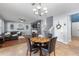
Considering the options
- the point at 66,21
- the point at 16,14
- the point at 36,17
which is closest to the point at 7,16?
the point at 16,14

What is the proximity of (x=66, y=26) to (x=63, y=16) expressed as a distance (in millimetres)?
495

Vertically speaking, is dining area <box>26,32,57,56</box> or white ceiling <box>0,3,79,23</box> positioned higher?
white ceiling <box>0,3,79,23</box>

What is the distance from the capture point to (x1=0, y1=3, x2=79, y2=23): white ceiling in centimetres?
243

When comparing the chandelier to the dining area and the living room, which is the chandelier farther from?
the dining area

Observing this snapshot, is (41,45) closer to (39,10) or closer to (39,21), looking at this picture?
(39,21)

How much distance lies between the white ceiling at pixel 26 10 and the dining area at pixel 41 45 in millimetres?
702

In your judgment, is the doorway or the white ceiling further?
the doorway

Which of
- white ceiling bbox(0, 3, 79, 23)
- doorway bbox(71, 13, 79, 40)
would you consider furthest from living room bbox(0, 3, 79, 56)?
doorway bbox(71, 13, 79, 40)

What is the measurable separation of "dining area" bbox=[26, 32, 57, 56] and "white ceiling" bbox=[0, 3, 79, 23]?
702mm

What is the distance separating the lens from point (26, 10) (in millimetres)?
2555

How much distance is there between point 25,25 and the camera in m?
2.68

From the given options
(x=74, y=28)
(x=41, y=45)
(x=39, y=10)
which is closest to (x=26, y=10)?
(x=39, y=10)

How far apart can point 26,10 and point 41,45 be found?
1535mm

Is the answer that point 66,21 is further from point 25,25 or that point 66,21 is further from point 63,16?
point 25,25
